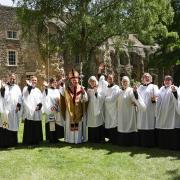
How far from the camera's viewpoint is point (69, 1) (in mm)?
26031

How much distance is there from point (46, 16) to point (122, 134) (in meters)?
16.8

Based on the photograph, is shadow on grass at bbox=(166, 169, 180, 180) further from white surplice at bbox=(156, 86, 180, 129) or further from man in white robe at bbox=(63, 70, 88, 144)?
man in white robe at bbox=(63, 70, 88, 144)

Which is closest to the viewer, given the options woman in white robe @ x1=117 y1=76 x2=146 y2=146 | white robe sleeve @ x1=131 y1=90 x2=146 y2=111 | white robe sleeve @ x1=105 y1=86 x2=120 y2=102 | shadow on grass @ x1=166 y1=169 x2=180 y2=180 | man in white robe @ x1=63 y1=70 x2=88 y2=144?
shadow on grass @ x1=166 y1=169 x2=180 y2=180

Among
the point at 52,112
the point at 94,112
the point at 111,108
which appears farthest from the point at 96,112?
the point at 52,112

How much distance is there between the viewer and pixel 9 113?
36.6ft

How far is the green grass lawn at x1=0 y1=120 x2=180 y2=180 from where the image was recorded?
836 centimetres

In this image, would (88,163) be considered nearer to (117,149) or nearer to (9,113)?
(117,149)

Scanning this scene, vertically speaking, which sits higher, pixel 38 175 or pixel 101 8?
pixel 101 8

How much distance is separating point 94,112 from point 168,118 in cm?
208

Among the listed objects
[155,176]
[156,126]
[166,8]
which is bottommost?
[155,176]

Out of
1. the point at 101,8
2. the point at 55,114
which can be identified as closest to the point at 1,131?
the point at 55,114

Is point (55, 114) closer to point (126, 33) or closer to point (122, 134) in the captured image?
point (122, 134)

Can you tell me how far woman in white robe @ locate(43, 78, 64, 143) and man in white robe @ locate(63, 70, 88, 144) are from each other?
1.01 ft

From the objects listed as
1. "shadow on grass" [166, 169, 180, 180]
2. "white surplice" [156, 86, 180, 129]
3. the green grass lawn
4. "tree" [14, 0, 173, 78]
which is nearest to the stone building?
"tree" [14, 0, 173, 78]
